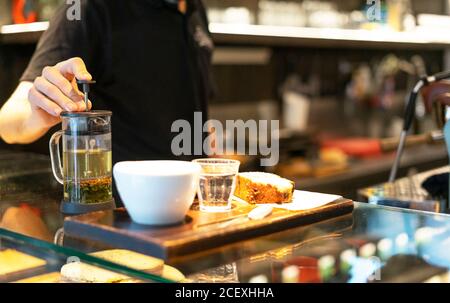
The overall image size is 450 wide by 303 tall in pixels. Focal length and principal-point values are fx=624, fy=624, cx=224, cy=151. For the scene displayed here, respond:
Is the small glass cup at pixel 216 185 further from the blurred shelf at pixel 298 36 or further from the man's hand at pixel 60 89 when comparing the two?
the blurred shelf at pixel 298 36

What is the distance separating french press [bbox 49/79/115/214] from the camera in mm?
1082

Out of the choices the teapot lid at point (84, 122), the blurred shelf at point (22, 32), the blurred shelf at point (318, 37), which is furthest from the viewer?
the blurred shelf at point (318, 37)

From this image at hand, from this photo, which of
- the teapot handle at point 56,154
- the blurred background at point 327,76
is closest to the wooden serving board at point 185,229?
the teapot handle at point 56,154

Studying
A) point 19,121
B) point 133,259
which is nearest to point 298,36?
point 19,121

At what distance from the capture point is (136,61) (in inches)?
74.6

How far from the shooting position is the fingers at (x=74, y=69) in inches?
45.2

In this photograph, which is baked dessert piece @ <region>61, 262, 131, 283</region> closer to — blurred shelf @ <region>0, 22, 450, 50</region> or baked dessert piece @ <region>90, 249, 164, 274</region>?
baked dessert piece @ <region>90, 249, 164, 274</region>

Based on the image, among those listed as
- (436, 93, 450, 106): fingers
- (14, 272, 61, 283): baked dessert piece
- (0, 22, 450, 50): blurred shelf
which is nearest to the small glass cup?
(14, 272, 61, 283): baked dessert piece

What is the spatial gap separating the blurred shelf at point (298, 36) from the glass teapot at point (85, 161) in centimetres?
146

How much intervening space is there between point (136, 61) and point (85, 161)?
2.83 feet

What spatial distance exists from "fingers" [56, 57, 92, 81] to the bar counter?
0.25 metres

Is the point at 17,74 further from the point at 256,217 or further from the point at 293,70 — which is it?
the point at 293,70

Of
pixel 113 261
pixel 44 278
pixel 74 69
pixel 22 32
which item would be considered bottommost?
pixel 44 278

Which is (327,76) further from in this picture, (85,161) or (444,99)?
(85,161)
